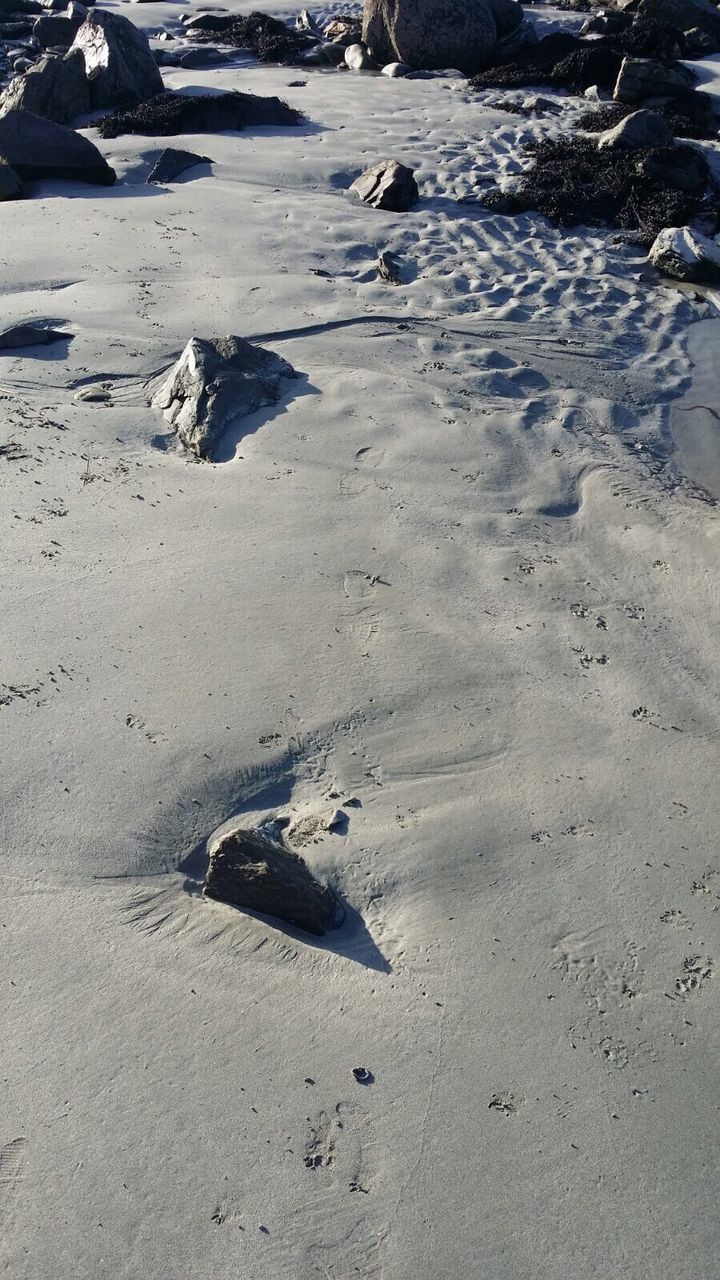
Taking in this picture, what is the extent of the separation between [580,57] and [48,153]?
6.24m

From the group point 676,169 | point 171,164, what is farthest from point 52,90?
point 676,169

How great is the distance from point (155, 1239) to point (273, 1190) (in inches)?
10.4

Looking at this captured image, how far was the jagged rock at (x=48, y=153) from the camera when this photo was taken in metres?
7.79

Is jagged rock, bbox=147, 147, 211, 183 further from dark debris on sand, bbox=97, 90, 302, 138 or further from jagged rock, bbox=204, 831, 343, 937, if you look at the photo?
jagged rock, bbox=204, 831, 343, 937

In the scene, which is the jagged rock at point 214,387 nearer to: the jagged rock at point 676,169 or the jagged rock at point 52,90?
the jagged rock at point 676,169

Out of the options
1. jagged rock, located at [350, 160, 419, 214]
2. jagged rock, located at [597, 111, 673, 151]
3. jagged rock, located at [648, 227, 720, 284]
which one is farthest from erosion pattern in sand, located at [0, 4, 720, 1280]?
jagged rock, located at [597, 111, 673, 151]

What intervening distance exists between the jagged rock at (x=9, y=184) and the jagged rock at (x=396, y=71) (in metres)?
5.54

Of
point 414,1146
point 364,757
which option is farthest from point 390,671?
point 414,1146

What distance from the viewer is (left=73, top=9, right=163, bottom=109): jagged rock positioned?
9945mm

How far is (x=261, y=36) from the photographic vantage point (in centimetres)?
1302

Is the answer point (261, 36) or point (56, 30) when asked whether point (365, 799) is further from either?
point (56, 30)

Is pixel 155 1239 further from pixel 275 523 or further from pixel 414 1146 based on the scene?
pixel 275 523

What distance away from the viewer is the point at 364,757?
317 centimetres

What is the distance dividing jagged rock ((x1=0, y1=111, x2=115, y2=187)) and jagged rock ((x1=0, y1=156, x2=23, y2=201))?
0.63 ft
